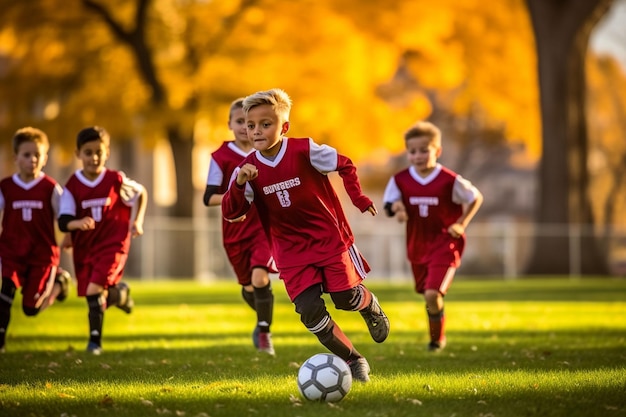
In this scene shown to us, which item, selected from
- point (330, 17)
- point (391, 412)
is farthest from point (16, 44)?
point (391, 412)

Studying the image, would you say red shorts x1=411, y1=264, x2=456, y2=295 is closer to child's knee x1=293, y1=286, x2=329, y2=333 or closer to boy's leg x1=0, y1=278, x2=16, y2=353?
child's knee x1=293, y1=286, x2=329, y2=333

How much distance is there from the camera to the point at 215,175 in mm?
9789

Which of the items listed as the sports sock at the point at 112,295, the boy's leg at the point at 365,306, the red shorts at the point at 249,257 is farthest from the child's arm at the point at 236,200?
the sports sock at the point at 112,295

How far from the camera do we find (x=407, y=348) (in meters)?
10.1

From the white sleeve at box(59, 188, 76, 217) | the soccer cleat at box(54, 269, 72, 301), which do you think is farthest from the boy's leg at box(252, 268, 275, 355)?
the soccer cleat at box(54, 269, 72, 301)

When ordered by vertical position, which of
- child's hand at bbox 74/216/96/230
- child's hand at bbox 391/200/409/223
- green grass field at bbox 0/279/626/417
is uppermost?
child's hand at bbox 391/200/409/223

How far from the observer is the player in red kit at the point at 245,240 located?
32.2ft

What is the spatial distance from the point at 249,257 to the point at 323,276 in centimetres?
273

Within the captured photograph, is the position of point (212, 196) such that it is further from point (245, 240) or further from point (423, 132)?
point (423, 132)

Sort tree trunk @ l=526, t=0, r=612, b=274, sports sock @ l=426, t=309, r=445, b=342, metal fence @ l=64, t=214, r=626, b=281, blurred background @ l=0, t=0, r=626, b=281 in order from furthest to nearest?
metal fence @ l=64, t=214, r=626, b=281
tree trunk @ l=526, t=0, r=612, b=274
blurred background @ l=0, t=0, r=626, b=281
sports sock @ l=426, t=309, r=445, b=342

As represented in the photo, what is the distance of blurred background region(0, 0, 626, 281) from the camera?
87.3 feet

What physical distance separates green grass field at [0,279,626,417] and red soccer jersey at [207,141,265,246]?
1.04 metres

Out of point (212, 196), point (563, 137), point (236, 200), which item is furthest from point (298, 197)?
point (563, 137)

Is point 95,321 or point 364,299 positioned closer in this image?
point 364,299
